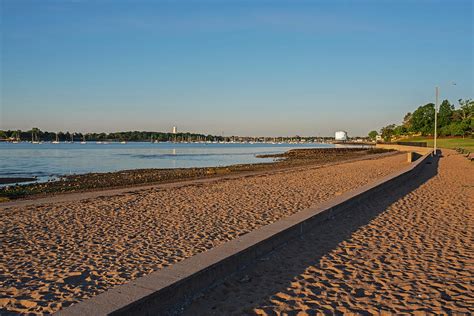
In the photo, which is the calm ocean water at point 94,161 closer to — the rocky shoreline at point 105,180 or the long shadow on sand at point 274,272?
the rocky shoreline at point 105,180

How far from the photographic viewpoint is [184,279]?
15.3 feet

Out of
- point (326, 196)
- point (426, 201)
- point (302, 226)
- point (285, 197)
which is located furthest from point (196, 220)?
point (426, 201)

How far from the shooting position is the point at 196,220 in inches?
371

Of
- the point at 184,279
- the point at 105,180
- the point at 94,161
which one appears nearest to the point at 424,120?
the point at 94,161

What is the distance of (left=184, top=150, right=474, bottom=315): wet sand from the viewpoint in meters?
4.55

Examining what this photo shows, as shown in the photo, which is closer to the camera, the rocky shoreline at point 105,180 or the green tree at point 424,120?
the rocky shoreline at point 105,180

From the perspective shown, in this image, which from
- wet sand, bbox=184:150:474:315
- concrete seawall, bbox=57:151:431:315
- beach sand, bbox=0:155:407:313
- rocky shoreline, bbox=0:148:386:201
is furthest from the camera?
rocky shoreline, bbox=0:148:386:201

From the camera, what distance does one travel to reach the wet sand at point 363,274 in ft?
14.9

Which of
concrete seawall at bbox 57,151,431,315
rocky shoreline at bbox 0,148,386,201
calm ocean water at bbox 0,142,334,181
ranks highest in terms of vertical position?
concrete seawall at bbox 57,151,431,315

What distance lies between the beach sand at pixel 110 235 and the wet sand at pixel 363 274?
4.72ft

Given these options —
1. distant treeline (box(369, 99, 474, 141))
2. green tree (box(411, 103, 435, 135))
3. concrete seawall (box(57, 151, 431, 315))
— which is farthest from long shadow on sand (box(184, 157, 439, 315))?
green tree (box(411, 103, 435, 135))

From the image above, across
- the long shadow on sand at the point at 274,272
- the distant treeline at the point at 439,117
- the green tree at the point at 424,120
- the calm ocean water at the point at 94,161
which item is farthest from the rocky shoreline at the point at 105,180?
the green tree at the point at 424,120

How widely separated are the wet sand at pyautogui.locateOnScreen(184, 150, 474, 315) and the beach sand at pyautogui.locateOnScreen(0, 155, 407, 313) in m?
1.44

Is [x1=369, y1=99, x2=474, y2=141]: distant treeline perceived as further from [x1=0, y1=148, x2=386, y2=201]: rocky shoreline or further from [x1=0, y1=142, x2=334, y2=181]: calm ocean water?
[x1=0, y1=148, x2=386, y2=201]: rocky shoreline
